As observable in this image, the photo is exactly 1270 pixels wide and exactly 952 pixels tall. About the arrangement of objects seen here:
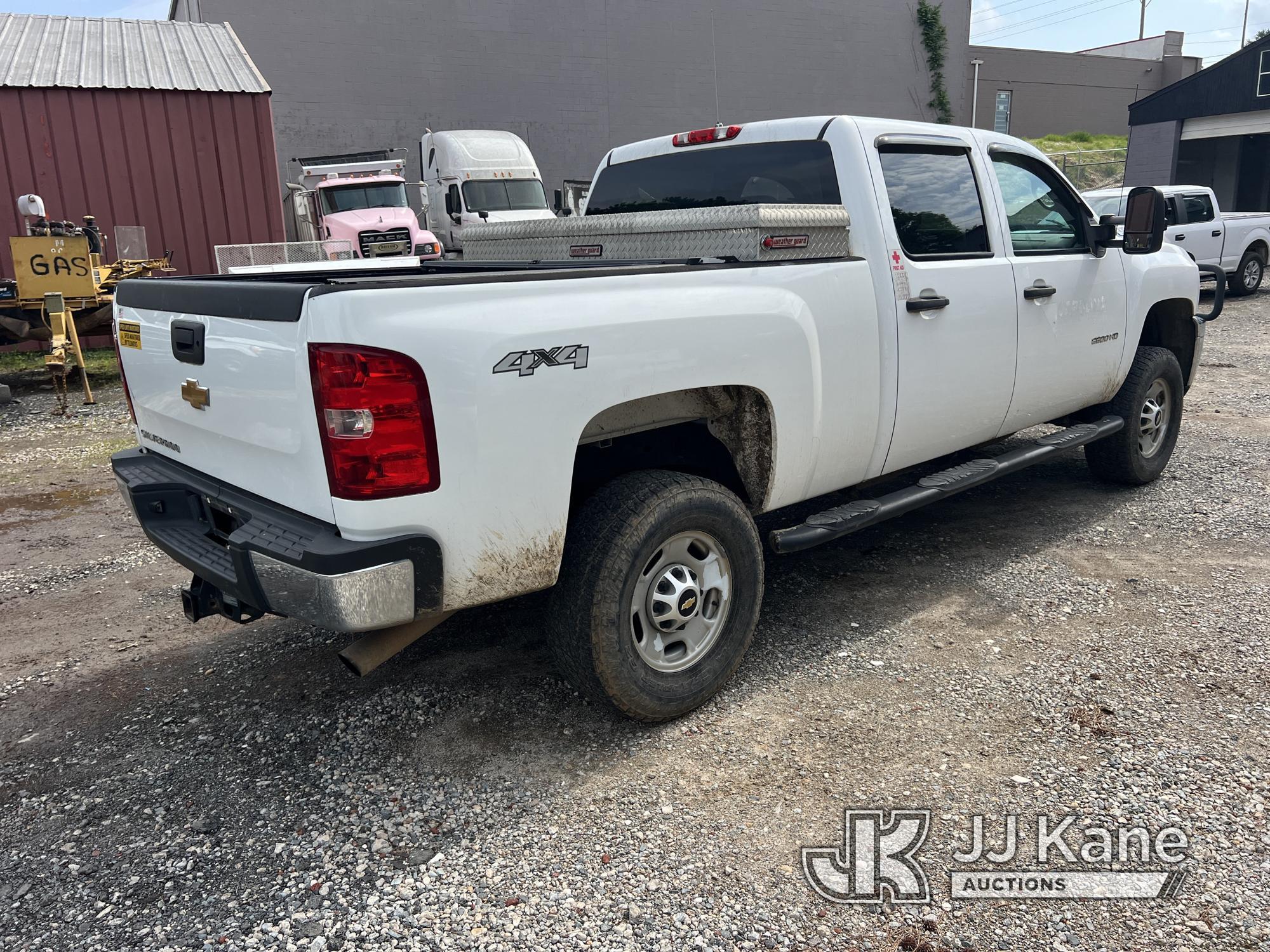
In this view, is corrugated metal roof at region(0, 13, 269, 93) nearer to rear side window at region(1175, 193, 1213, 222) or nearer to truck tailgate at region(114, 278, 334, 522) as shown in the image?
truck tailgate at region(114, 278, 334, 522)

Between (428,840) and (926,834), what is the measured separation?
1.44 metres

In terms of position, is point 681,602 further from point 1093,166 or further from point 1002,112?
point 1002,112

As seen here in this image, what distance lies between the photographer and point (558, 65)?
26.2 m

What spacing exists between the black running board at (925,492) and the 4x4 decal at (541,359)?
3.88ft

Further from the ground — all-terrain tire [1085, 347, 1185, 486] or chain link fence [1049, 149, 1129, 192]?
chain link fence [1049, 149, 1129, 192]

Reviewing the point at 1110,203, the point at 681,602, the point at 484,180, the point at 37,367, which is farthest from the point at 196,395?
the point at 484,180

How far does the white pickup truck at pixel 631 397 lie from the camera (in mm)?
2557

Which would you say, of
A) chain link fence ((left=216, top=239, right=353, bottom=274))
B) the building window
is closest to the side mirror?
chain link fence ((left=216, top=239, right=353, bottom=274))

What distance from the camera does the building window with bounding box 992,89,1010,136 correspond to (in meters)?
39.3

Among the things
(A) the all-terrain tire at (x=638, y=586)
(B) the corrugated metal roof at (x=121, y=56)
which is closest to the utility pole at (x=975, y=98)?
(B) the corrugated metal roof at (x=121, y=56)

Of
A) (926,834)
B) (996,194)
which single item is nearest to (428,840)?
(926,834)

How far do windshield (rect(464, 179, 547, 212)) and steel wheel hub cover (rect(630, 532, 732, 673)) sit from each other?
1695 centimetres

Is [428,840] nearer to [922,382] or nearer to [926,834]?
[926,834]

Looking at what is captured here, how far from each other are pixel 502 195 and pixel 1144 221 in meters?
16.0
